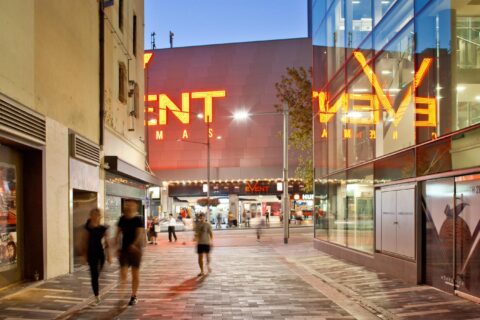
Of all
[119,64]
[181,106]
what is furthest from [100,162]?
[181,106]

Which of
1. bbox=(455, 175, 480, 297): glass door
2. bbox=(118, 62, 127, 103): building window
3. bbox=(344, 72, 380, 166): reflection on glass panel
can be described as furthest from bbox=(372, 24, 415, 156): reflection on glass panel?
bbox=(118, 62, 127, 103): building window

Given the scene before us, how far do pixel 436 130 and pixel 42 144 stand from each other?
28.0 feet

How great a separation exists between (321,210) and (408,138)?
31.2ft

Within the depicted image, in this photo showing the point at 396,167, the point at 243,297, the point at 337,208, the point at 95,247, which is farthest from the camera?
the point at 337,208

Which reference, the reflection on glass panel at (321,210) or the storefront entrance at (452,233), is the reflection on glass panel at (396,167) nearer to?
the storefront entrance at (452,233)

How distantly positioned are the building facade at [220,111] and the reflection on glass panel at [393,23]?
33568 mm

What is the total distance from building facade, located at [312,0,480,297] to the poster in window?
8.56 meters

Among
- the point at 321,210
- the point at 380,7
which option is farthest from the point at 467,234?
the point at 321,210

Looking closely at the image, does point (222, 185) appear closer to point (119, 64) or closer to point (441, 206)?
point (119, 64)

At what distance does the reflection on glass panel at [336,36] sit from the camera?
59.8ft

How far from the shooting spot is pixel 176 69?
4950cm

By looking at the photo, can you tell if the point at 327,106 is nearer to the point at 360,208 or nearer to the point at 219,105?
the point at 360,208

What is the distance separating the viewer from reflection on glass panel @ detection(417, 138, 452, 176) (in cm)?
1054

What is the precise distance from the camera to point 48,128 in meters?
11.6
